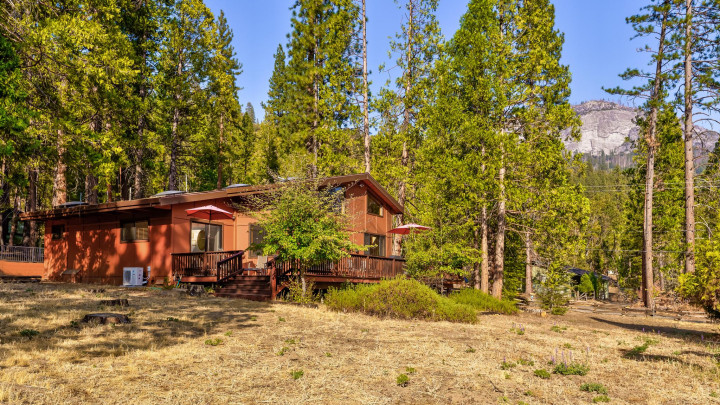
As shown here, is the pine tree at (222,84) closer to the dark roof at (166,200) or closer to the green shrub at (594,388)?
the dark roof at (166,200)

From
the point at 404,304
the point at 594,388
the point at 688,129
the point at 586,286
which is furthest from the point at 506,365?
the point at 586,286

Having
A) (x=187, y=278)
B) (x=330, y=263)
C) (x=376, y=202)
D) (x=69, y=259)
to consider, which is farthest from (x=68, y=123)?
(x=376, y=202)

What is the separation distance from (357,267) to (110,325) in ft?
38.3

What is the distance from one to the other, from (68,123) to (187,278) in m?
7.34

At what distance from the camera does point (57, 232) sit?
23562 mm

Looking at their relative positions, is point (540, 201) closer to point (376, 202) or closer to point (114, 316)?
point (376, 202)

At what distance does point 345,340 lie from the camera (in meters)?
10.3

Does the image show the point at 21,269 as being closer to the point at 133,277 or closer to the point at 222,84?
the point at 133,277

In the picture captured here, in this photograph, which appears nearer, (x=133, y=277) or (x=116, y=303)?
(x=116, y=303)

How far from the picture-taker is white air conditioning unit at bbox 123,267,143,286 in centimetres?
1995

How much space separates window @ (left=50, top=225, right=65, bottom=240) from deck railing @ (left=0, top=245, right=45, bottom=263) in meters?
4.08

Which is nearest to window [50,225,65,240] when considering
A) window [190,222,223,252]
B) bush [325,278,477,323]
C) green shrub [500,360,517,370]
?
window [190,222,223,252]

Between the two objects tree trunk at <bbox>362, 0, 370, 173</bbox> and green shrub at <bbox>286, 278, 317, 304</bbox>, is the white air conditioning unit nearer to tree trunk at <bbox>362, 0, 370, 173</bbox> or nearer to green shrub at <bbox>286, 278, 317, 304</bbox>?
green shrub at <bbox>286, 278, 317, 304</bbox>

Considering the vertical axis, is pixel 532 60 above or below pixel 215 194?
above
